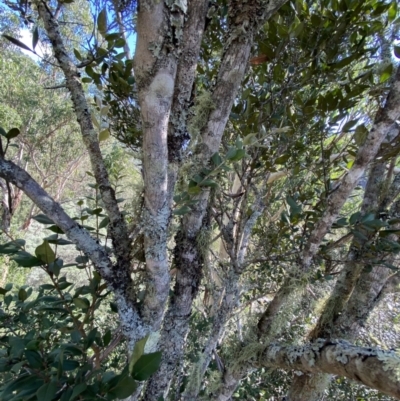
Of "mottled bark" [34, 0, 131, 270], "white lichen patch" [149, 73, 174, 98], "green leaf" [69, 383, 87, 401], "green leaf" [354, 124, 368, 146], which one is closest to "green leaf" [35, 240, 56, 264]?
"mottled bark" [34, 0, 131, 270]

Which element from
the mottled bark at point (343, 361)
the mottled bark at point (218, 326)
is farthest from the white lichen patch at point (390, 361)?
the mottled bark at point (218, 326)

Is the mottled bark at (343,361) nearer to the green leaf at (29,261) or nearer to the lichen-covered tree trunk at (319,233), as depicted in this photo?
the lichen-covered tree trunk at (319,233)

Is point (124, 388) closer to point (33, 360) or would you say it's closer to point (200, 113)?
point (33, 360)

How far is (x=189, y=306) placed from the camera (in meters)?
0.63

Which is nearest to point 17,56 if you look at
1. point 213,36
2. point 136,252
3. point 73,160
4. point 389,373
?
point 73,160

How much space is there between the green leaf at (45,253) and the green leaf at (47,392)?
0.19 metres

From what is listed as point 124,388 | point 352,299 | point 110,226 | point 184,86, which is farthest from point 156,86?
point 352,299

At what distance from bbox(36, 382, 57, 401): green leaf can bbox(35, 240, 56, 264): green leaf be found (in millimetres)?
191

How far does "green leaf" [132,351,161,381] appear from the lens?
0.37 m

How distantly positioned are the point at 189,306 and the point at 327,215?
1.21 feet

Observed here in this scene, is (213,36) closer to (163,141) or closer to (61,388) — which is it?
(163,141)

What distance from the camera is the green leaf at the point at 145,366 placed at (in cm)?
37

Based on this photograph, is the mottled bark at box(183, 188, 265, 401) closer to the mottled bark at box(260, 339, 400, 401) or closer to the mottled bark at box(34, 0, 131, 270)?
the mottled bark at box(260, 339, 400, 401)

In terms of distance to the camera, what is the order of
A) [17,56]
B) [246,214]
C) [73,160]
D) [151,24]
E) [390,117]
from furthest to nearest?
[73,160], [17,56], [246,214], [390,117], [151,24]
